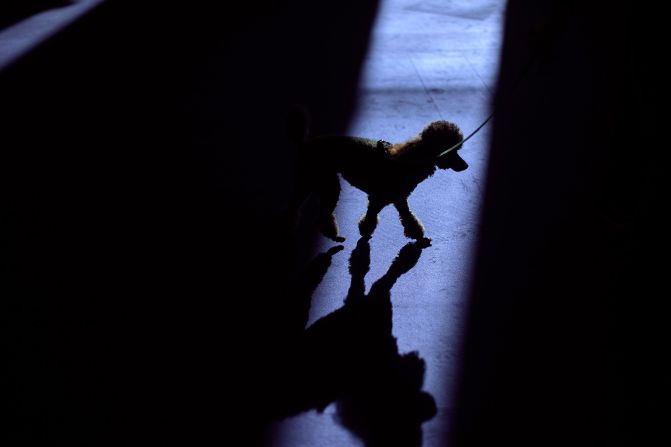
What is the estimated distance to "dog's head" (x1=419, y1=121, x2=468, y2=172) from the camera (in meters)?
2.16

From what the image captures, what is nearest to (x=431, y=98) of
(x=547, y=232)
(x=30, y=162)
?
(x=547, y=232)

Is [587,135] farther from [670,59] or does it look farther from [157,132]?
[157,132]

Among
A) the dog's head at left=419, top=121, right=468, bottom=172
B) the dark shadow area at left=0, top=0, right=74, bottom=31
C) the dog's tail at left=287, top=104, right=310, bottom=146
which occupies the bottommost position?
the dog's head at left=419, top=121, right=468, bottom=172

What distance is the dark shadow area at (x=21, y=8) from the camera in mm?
6103

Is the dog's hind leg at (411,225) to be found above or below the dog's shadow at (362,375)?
above

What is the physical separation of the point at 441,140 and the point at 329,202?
0.68 m

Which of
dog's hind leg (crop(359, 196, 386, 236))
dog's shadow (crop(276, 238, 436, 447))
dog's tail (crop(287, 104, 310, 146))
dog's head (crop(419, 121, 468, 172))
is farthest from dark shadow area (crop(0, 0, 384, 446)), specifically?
dog's head (crop(419, 121, 468, 172))

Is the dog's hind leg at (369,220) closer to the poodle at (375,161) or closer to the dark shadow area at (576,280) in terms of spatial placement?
the poodle at (375,161)

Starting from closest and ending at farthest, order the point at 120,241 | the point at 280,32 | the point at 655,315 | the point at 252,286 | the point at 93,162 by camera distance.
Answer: the point at 655,315
the point at 252,286
the point at 120,241
the point at 93,162
the point at 280,32

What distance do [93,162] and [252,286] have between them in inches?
72.6

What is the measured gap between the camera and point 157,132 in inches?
150

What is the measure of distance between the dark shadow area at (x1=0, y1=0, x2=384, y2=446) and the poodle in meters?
0.55

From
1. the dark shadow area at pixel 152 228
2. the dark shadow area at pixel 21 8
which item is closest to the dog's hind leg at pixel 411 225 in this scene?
the dark shadow area at pixel 152 228

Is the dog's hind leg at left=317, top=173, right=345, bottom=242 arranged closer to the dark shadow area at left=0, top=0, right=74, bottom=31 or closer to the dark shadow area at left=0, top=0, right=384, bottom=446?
the dark shadow area at left=0, top=0, right=384, bottom=446
